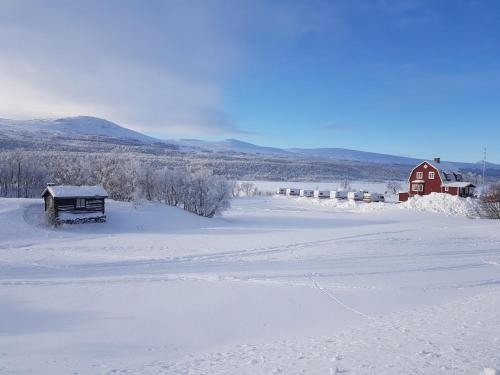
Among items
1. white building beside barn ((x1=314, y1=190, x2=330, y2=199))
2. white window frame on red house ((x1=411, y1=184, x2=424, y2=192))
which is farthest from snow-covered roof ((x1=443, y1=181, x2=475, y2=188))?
white building beside barn ((x1=314, y1=190, x2=330, y2=199))

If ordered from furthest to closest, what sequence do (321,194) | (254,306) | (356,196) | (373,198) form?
1. (321,194)
2. (356,196)
3. (373,198)
4. (254,306)

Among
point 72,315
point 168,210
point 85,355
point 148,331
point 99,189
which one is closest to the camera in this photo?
point 85,355

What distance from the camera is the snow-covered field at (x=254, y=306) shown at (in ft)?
26.9

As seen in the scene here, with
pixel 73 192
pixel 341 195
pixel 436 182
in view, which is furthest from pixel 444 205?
pixel 73 192

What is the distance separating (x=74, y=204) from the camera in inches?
1410

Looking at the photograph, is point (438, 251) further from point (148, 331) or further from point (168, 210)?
point (168, 210)

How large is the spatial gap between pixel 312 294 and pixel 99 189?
29813mm

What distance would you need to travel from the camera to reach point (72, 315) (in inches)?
458

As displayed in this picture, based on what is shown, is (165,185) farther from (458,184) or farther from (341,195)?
(458,184)

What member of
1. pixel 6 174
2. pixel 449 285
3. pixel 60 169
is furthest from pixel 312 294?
pixel 6 174

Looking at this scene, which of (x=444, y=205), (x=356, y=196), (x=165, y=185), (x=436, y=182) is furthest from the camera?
(x=356, y=196)

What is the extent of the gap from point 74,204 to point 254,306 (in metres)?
28.8

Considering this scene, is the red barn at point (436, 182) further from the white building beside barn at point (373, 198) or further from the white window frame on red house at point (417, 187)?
the white building beside barn at point (373, 198)

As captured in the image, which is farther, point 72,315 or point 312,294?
point 312,294
